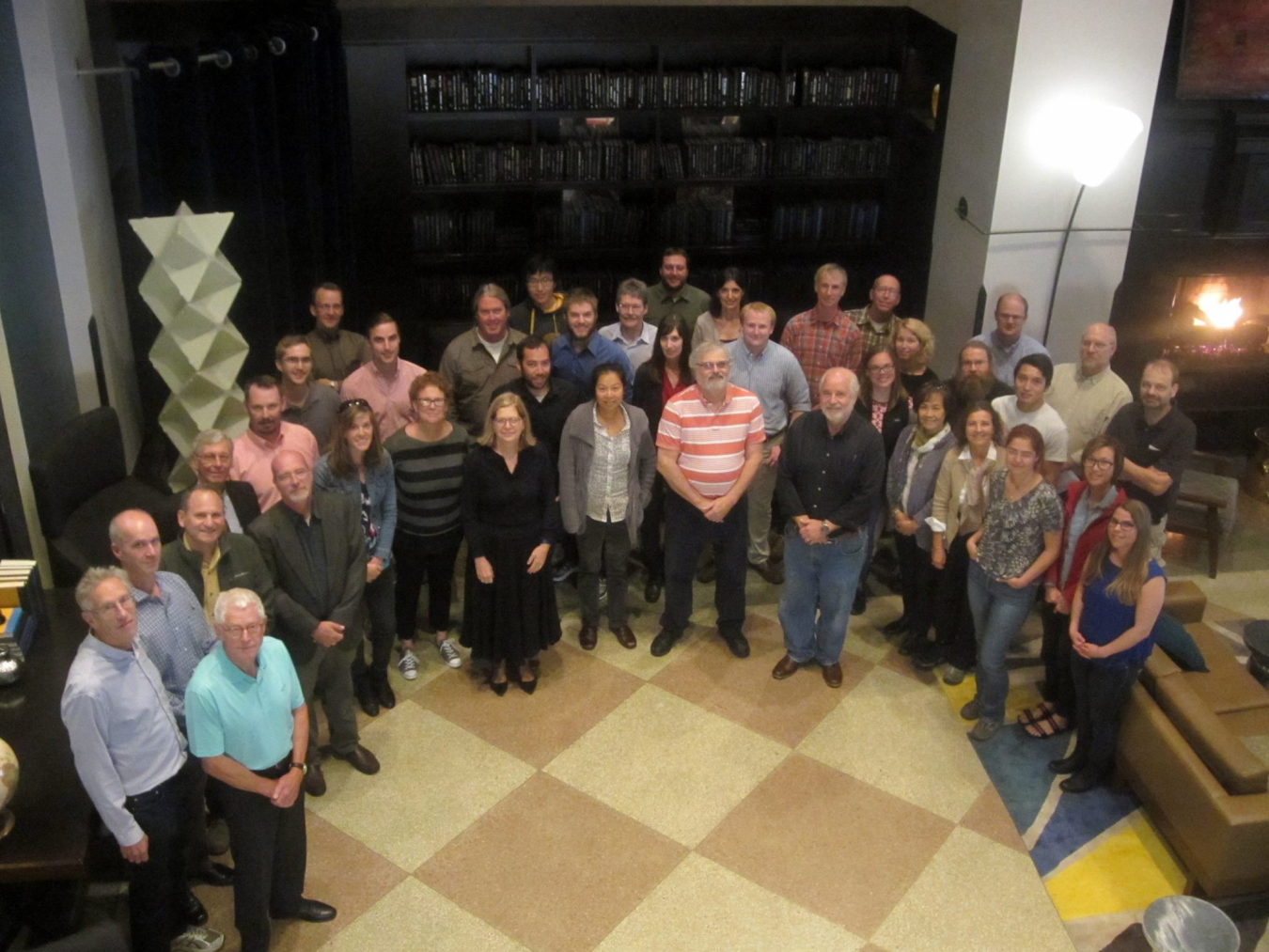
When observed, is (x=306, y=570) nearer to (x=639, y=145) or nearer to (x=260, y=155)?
(x=260, y=155)

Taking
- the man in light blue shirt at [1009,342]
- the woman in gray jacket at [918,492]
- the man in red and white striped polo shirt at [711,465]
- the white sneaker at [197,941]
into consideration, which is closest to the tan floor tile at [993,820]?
the woman in gray jacket at [918,492]

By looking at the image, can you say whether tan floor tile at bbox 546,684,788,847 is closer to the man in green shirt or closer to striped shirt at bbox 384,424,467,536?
striped shirt at bbox 384,424,467,536

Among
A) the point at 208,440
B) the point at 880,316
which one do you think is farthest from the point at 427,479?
the point at 880,316

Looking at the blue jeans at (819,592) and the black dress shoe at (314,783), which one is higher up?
the blue jeans at (819,592)

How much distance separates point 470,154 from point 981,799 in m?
4.57

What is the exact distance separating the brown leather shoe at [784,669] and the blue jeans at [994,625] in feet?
2.55

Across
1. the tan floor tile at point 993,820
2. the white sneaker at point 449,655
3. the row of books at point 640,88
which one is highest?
the row of books at point 640,88

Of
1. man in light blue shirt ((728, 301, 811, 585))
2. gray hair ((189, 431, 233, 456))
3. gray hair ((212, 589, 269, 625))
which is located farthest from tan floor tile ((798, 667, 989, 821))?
gray hair ((189, 431, 233, 456))

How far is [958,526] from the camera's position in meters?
4.57

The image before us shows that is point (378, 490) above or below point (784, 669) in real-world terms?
above

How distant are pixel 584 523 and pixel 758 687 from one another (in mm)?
1016

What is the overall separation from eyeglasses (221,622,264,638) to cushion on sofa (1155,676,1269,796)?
119 inches

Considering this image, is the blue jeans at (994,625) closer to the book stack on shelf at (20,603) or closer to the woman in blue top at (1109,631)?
the woman in blue top at (1109,631)

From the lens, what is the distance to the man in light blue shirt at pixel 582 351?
5027mm
